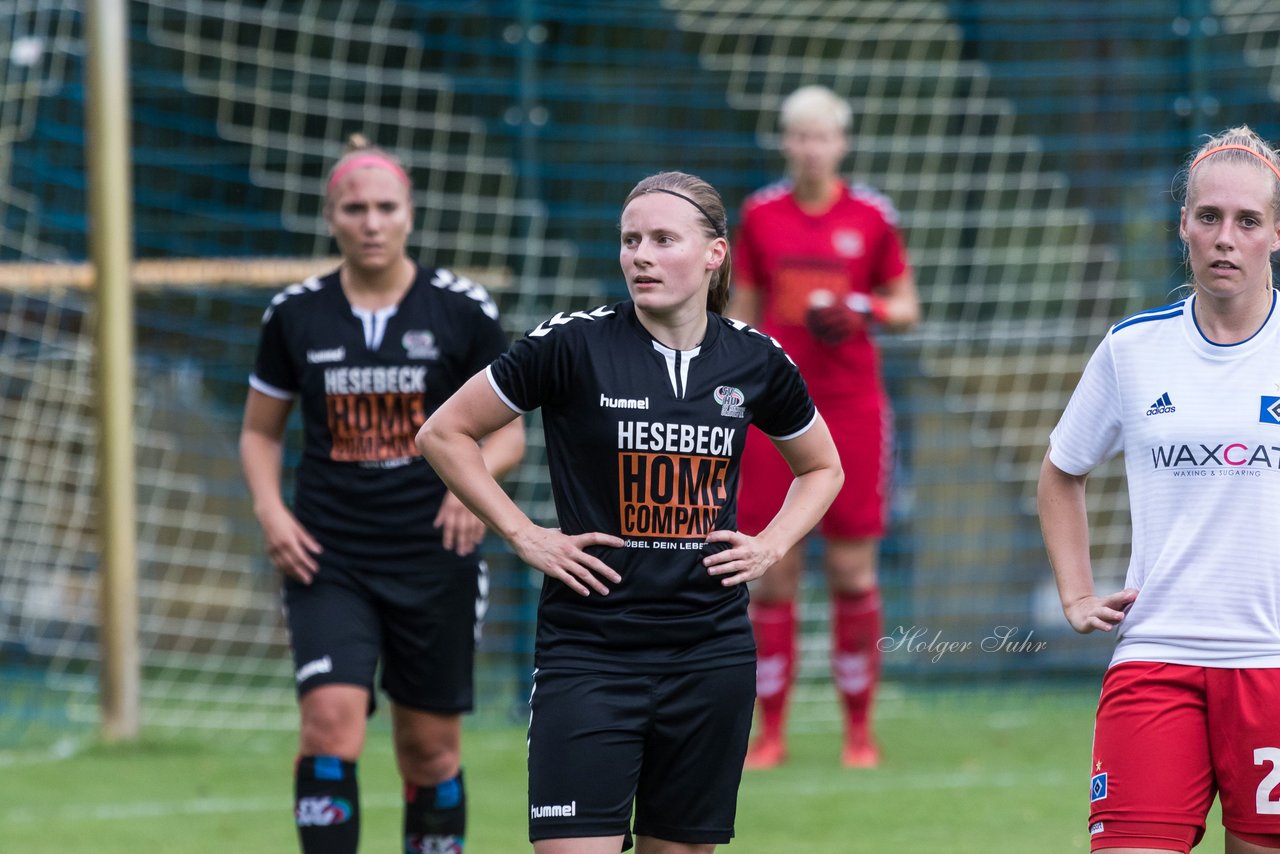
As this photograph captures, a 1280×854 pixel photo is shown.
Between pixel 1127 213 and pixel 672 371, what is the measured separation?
5848 mm

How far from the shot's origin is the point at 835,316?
645 cm

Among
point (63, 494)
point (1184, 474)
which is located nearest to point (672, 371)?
point (1184, 474)

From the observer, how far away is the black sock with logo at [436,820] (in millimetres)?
4711

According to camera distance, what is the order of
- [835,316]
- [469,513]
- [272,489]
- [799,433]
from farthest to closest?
1. [835,316]
2. [272,489]
3. [469,513]
4. [799,433]

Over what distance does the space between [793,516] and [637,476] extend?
14.8 inches

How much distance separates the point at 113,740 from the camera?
7.28 m

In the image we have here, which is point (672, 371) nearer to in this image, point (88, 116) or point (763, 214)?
point (763, 214)

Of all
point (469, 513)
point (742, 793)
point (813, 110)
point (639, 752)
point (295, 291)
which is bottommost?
point (742, 793)

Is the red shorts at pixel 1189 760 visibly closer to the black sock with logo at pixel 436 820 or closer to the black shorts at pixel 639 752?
the black shorts at pixel 639 752

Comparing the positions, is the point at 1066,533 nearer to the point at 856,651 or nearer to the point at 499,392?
the point at 499,392

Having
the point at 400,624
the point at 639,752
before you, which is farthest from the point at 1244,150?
the point at 400,624

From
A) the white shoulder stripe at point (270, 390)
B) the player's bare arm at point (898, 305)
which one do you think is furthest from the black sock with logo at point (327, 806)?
the player's bare arm at point (898, 305)
